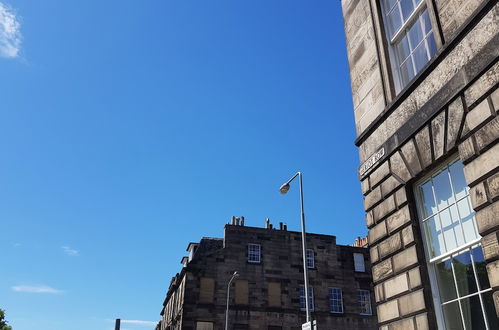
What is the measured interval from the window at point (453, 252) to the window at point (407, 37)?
225cm

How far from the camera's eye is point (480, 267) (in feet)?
20.1

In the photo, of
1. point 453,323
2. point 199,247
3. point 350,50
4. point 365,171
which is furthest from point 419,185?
point 199,247

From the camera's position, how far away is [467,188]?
21.2 ft

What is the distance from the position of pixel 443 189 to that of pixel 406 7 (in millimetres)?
3814

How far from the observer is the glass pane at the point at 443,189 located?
6.91 metres

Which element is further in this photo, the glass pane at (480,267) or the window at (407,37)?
the window at (407,37)

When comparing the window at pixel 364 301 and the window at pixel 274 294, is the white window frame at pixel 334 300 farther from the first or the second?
the window at pixel 274 294

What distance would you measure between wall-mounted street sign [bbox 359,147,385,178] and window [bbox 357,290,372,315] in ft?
108

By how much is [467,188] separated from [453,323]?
79.3 inches

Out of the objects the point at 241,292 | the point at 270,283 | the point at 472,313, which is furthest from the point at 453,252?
the point at 270,283

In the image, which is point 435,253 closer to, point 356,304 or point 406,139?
point 406,139

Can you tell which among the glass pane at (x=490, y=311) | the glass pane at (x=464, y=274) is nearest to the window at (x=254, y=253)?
the glass pane at (x=464, y=274)

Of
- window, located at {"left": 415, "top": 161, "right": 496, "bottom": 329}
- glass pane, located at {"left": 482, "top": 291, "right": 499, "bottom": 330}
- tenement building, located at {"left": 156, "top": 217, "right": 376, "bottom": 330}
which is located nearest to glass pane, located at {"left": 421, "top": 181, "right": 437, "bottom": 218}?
window, located at {"left": 415, "top": 161, "right": 496, "bottom": 329}

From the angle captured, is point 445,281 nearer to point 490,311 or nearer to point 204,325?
point 490,311
